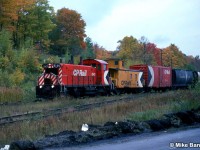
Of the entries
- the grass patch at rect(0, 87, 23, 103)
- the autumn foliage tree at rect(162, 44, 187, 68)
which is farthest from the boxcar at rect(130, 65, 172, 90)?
the autumn foliage tree at rect(162, 44, 187, 68)

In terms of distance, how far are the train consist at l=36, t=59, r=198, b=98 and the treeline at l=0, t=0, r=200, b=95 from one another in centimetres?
465

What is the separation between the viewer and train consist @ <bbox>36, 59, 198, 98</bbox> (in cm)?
2816

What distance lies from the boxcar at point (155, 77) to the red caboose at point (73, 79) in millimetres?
9674

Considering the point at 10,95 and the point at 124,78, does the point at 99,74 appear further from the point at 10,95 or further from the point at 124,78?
the point at 10,95

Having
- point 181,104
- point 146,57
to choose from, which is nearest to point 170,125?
point 181,104

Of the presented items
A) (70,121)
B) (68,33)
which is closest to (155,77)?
(70,121)

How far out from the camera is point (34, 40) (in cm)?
5897

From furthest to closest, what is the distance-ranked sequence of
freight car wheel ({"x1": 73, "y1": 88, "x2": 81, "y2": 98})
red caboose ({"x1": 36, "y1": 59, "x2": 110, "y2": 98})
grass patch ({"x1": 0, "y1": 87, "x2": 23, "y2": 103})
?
freight car wheel ({"x1": 73, "y1": 88, "x2": 81, "y2": 98})
red caboose ({"x1": 36, "y1": 59, "x2": 110, "y2": 98})
grass patch ({"x1": 0, "y1": 87, "x2": 23, "y2": 103})

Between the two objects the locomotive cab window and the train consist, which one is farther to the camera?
the locomotive cab window

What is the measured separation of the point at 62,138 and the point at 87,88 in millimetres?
18832

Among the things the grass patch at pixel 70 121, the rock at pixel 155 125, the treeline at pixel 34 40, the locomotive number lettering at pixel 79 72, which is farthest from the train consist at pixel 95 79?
the rock at pixel 155 125

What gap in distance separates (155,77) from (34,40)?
23345 mm
